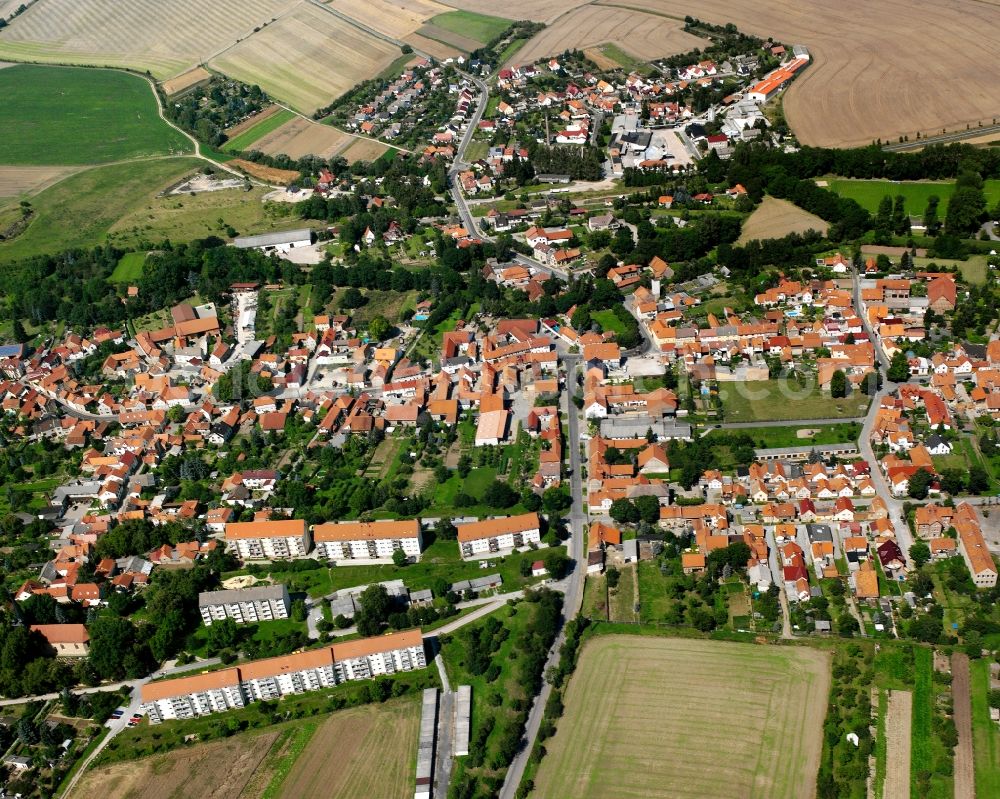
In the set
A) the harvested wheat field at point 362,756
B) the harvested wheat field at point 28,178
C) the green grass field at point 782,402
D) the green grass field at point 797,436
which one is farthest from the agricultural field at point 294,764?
the harvested wheat field at point 28,178

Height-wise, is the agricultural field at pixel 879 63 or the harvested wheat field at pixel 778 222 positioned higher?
the agricultural field at pixel 879 63

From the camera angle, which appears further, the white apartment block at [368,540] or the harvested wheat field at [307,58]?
the harvested wheat field at [307,58]

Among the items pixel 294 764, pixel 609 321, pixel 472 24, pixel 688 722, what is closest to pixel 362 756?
pixel 294 764

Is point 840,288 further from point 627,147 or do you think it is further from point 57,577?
point 57,577

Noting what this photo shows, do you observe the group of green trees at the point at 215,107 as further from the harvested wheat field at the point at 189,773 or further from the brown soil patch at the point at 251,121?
the harvested wheat field at the point at 189,773

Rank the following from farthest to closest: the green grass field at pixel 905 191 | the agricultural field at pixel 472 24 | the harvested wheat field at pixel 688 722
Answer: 1. the agricultural field at pixel 472 24
2. the green grass field at pixel 905 191
3. the harvested wheat field at pixel 688 722

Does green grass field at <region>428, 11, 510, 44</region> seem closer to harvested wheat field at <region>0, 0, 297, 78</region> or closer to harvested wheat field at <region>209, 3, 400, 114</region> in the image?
harvested wheat field at <region>209, 3, 400, 114</region>

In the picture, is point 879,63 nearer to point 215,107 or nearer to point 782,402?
point 782,402
